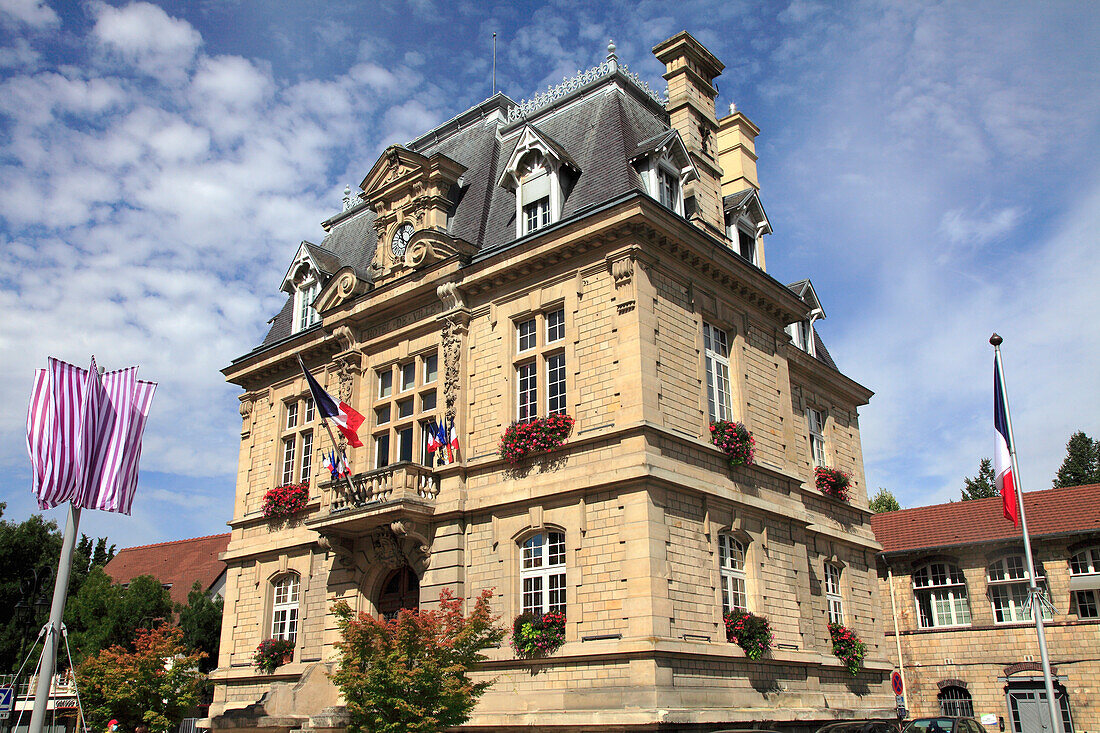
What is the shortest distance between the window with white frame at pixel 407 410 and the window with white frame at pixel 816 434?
11.9 meters

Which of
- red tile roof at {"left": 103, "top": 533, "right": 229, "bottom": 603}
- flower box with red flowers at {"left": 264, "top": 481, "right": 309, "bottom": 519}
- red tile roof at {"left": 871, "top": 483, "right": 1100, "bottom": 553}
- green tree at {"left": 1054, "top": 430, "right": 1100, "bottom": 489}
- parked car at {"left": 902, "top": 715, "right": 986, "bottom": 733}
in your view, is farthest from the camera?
green tree at {"left": 1054, "top": 430, "right": 1100, "bottom": 489}

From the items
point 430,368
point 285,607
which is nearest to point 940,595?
point 430,368

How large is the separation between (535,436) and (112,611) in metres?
27.4

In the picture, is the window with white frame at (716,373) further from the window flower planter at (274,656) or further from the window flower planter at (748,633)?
the window flower planter at (274,656)

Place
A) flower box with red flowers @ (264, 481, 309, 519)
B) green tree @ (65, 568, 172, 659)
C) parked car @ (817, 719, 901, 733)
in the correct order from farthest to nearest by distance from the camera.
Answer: green tree @ (65, 568, 172, 659)
flower box with red flowers @ (264, 481, 309, 519)
parked car @ (817, 719, 901, 733)

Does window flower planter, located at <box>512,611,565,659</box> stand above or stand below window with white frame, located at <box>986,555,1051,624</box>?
below

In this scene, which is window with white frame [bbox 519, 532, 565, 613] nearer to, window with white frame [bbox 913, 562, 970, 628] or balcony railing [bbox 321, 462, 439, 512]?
balcony railing [bbox 321, 462, 439, 512]

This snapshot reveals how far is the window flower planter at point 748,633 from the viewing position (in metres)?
18.2

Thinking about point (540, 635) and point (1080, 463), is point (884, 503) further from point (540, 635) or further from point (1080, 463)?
point (540, 635)

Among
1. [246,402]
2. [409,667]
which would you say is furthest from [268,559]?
[409,667]

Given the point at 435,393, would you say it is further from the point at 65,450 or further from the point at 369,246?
the point at 65,450

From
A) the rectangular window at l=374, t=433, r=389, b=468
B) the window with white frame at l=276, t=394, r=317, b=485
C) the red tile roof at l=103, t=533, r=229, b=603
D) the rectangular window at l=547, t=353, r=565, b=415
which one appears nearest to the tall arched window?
the rectangular window at l=547, t=353, r=565, b=415

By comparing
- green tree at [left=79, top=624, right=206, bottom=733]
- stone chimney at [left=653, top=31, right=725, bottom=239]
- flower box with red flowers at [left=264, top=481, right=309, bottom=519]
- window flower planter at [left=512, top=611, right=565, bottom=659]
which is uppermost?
stone chimney at [left=653, top=31, right=725, bottom=239]

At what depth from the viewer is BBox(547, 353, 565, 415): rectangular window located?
1967 centimetres
